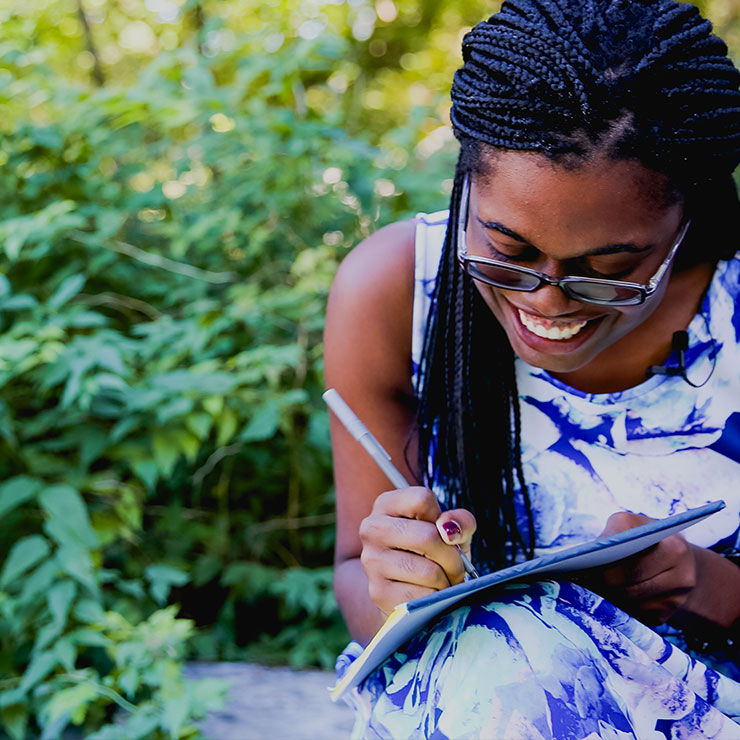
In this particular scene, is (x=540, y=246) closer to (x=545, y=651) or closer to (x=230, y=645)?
(x=545, y=651)

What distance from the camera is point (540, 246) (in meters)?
1.28

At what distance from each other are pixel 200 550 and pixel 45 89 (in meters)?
1.42

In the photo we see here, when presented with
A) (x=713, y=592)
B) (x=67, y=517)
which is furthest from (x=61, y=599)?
(x=713, y=592)

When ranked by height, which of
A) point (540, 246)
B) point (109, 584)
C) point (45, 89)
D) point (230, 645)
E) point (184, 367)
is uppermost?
point (45, 89)

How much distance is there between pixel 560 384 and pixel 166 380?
989mm

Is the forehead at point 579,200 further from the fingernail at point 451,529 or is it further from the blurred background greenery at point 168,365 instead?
the blurred background greenery at point 168,365

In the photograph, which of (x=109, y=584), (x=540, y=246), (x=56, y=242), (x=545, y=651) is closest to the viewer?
(x=545, y=651)

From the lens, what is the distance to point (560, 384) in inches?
64.2

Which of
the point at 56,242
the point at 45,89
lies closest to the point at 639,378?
the point at 56,242

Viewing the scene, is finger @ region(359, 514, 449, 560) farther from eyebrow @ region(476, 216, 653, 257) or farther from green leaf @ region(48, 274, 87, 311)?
green leaf @ region(48, 274, 87, 311)

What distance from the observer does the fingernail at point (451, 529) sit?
1168 millimetres

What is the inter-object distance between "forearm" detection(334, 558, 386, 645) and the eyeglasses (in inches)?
21.2

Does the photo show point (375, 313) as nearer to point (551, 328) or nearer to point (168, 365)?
point (551, 328)

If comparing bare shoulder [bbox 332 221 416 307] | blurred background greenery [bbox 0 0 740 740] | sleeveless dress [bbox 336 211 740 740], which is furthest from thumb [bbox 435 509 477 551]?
blurred background greenery [bbox 0 0 740 740]
